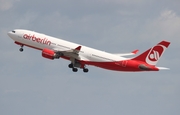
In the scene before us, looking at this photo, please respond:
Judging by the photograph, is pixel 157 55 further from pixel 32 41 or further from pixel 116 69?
pixel 32 41

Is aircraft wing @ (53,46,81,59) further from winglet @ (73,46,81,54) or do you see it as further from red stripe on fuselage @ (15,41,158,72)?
red stripe on fuselage @ (15,41,158,72)

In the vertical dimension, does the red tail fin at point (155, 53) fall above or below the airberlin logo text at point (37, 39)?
below

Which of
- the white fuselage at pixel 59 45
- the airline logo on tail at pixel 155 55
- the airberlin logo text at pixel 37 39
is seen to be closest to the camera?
the airline logo on tail at pixel 155 55

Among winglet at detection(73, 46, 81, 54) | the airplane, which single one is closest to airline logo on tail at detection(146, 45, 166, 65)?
the airplane

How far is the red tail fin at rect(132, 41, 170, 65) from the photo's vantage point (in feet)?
342

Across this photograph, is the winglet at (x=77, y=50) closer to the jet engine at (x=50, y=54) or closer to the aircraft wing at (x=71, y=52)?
the aircraft wing at (x=71, y=52)

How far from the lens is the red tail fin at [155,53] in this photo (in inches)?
4102

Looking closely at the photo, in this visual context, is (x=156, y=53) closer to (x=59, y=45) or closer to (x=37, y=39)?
(x=59, y=45)

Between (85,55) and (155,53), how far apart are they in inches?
617

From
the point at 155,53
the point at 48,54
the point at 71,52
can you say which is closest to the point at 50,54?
the point at 48,54

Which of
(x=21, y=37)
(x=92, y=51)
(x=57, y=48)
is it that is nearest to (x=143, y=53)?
(x=92, y=51)

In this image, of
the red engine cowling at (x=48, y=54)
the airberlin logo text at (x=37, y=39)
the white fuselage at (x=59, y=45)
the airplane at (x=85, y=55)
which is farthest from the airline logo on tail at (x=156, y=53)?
the airberlin logo text at (x=37, y=39)

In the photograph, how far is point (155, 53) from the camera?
105 m

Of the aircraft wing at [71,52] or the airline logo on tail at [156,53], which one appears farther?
the aircraft wing at [71,52]
